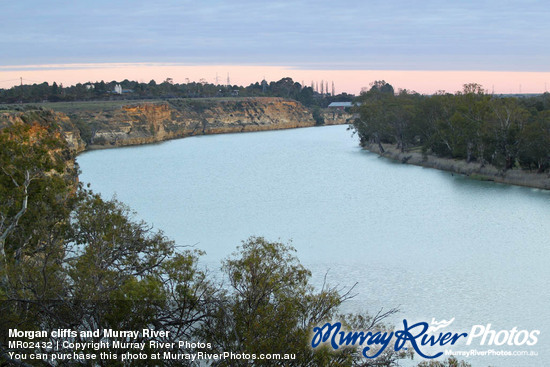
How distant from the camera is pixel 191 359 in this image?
26.4 feet

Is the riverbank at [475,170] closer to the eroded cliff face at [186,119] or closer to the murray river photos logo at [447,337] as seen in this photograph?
the murray river photos logo at [447,337]

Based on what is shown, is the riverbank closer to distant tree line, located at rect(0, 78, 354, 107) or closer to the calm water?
the calm water

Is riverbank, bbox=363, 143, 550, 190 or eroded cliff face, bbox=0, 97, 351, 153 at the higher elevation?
eroded cliff face, bbox=0, 97, 351, 153

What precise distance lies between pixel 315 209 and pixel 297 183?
917 centimetres

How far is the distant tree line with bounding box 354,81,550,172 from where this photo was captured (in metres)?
34.1

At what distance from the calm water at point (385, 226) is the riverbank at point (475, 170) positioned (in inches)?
35.2

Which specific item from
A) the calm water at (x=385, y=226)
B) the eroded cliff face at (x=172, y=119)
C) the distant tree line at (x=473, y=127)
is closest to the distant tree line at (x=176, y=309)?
the calm water at (x=385, y=226)

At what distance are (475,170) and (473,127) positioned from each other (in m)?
2.56

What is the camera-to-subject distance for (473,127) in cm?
3888

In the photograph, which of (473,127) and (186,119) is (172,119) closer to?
(186,119)

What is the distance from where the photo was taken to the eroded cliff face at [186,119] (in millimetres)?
75938

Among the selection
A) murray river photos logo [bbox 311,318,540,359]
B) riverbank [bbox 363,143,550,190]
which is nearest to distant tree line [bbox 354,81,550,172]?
riverbank [bbox 363,143,550,190]

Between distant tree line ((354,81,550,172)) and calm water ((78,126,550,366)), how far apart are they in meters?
2.12

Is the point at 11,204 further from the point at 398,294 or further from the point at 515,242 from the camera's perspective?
the point at 515,242
